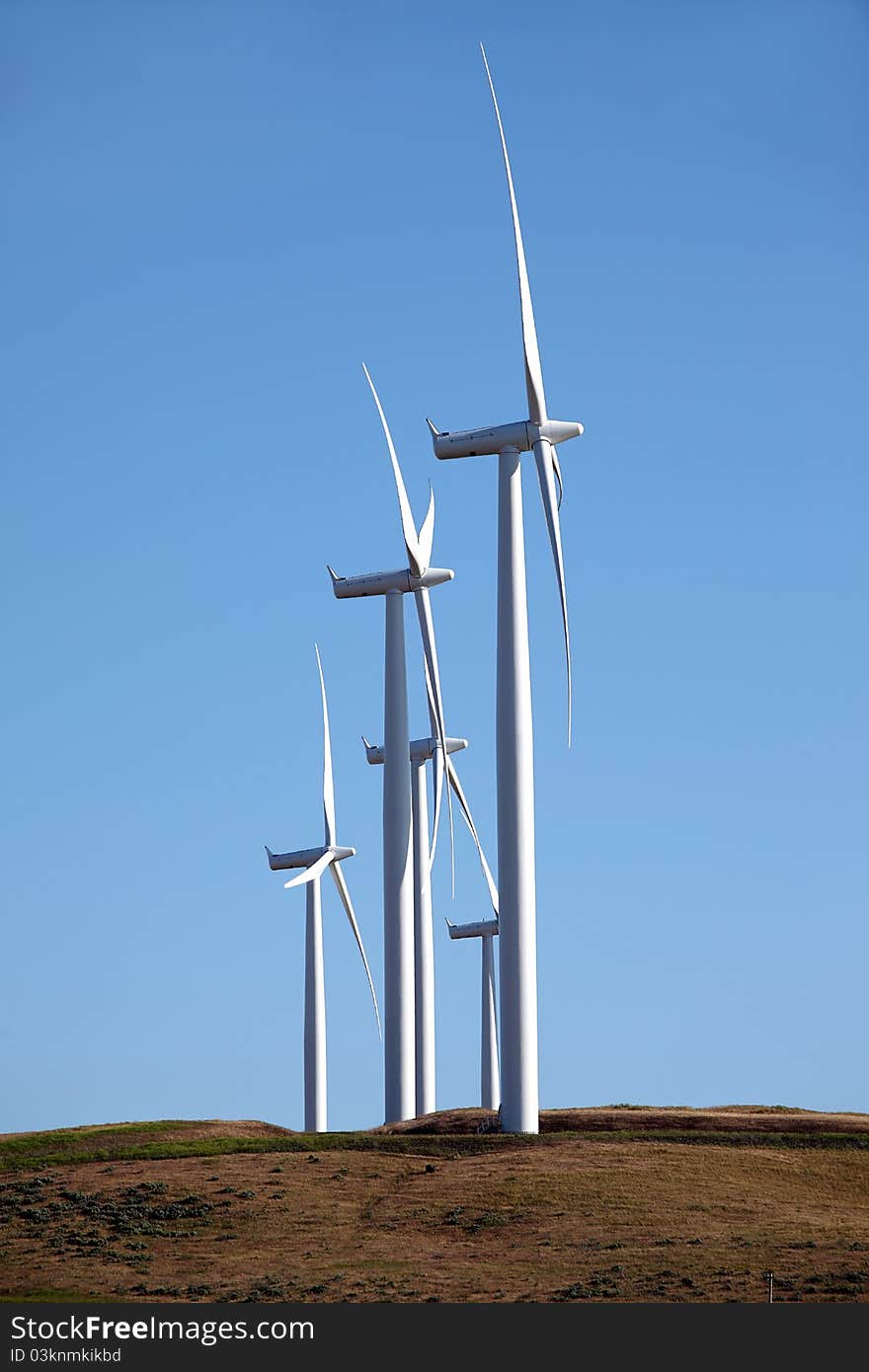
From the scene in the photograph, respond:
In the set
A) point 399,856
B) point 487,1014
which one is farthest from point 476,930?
point 399,856

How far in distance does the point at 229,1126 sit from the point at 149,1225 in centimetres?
2250

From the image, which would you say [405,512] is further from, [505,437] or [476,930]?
[476,930]

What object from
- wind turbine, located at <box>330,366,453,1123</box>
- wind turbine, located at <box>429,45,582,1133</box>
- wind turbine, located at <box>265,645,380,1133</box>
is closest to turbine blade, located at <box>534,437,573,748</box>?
wind turbine, located at <box>429,45,582,1133</box>

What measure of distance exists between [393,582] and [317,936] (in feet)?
68.8

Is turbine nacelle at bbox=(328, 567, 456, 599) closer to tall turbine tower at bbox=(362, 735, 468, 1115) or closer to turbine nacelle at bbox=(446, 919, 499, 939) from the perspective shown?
tall turbine tower at bbox=(362, 735, 468, 1115)

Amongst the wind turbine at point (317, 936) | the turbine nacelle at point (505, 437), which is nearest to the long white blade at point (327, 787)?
the wind turbine at point (317, 936)

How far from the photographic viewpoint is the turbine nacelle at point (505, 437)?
7412 cm

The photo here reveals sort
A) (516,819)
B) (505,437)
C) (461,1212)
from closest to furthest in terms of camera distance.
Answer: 1. (461,1212)
2. (516,819)
3. (505,437)

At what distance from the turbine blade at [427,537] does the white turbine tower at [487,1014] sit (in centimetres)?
2416

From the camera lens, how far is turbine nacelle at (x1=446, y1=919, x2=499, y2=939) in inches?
4424

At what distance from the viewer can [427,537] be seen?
88.7m

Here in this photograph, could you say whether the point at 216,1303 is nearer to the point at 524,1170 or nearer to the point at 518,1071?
the point at 524,1170

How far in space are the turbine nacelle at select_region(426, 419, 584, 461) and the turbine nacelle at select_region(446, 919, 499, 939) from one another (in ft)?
139

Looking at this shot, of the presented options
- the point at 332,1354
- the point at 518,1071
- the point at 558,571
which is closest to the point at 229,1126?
the point at 518,1071
